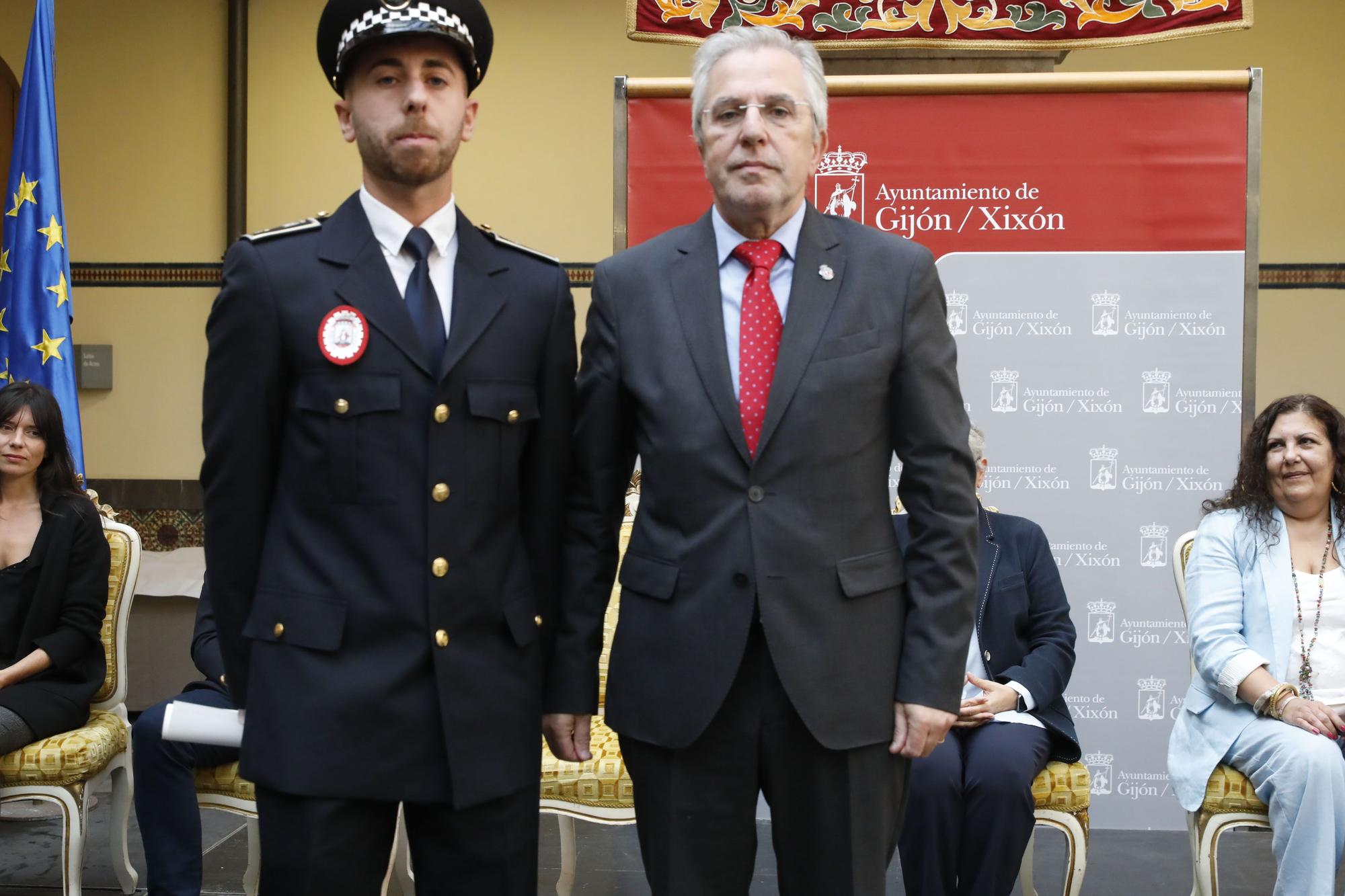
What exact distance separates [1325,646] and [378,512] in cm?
248

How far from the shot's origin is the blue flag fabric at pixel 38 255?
14.8 ft

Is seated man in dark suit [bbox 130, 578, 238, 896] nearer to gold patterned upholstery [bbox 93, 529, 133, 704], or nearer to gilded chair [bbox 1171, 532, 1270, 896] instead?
gold patterned upholstery [bbox 93, 529, 133, 704]

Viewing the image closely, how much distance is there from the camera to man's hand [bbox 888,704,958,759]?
1.82 m

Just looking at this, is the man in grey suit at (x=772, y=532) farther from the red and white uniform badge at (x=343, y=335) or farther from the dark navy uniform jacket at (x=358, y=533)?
the red and white uniform badge at (x=343, y=335)

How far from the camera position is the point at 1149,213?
3.94 metres

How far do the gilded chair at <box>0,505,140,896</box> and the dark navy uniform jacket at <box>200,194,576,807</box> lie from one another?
181 centimetres

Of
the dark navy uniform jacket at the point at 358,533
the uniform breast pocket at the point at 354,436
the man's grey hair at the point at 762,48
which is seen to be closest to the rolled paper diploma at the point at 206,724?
the dark navy uniform jacket at the point at 358,533

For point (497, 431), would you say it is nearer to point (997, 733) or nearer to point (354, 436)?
point (354, 436)

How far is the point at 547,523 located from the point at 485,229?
429 millimetres

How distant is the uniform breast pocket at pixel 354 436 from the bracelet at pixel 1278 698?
2.29 metres

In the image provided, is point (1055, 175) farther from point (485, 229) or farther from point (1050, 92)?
point (485, 229)

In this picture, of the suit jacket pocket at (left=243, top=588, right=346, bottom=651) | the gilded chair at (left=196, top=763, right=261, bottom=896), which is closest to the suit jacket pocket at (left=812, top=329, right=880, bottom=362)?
the suit jacket pocket at (left=243, top=588, right=346, bottom=651)

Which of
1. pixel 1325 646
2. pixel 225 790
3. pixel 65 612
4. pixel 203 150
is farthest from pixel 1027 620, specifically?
pixel 203 150

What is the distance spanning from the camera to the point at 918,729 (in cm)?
183
